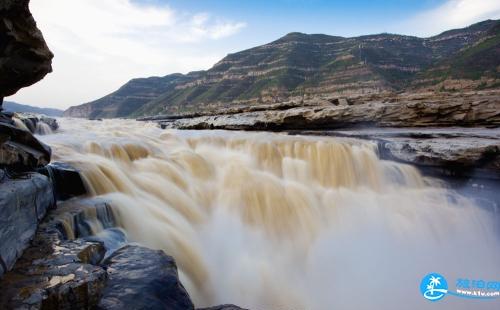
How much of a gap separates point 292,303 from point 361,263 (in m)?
2.17

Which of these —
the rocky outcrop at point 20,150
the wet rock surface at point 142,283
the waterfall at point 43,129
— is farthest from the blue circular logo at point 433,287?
the waterfall at point 43,129

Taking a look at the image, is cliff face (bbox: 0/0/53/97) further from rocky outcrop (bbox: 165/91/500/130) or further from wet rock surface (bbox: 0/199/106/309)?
rocky outcrop (bbox: 165/91/500/130)

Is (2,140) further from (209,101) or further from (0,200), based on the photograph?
(209,101)

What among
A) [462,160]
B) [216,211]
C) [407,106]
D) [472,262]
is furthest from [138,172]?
[407,106]

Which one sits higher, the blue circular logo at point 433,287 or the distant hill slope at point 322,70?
the distant hill slope at point 322,70

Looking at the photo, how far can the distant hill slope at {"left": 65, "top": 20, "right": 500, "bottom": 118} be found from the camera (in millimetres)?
73750

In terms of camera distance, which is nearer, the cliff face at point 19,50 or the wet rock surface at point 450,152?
the cliff face at point 19,50

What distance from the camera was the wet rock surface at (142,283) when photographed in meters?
3.10

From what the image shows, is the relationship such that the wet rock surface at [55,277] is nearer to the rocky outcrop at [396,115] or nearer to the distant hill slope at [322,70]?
the rocky outcrop at [396,115]

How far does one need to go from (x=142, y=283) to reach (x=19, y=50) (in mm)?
3283

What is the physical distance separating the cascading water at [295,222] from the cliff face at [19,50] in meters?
2.64

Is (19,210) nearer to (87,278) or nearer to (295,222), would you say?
(87,278)

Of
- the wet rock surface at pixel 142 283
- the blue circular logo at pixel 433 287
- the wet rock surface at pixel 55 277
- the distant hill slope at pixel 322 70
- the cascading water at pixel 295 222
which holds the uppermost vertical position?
the distant hill slope at pixel 322 70

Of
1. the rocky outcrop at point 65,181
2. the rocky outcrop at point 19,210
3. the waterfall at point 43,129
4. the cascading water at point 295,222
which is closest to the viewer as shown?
the rocky outcrop at point 19,210
